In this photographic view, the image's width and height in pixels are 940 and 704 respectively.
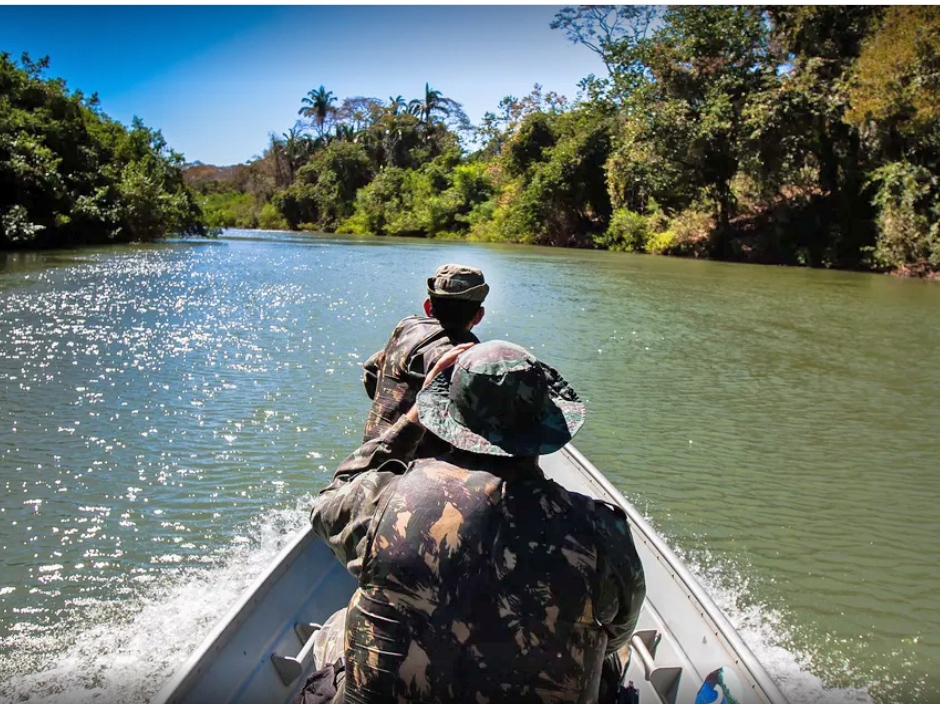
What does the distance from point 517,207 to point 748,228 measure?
15.3 meters

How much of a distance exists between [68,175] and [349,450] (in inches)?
1025

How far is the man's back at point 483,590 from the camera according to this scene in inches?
62.6

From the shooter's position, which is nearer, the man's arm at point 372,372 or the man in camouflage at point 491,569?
the man in camouflage at point 491,569

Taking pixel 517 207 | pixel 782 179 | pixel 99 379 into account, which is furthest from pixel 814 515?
pixel 517 207

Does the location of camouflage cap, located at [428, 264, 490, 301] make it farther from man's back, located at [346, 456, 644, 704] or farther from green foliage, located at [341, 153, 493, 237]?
green foliage, located at [341, 153, 493, 237]

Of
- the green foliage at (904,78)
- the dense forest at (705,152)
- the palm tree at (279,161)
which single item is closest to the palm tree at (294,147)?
the palm tree at (279,161)

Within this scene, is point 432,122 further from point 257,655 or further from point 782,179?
point 257,655

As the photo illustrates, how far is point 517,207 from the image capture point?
139 ft

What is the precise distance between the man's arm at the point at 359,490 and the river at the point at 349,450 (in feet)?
6.82

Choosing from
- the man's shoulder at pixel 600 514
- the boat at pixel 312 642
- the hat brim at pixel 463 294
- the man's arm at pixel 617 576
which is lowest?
the boat at pixel 312 642

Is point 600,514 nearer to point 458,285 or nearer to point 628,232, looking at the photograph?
point 458,285

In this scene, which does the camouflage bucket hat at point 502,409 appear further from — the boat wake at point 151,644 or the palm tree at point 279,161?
the palm tree at point 279,161

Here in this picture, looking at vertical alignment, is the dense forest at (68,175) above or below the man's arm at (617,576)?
above

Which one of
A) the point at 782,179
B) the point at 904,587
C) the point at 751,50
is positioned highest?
the point at 751,50
